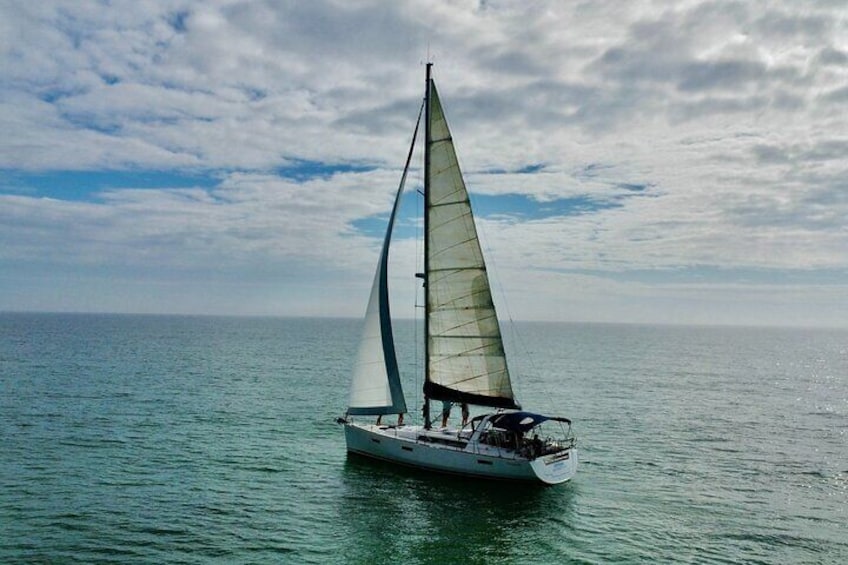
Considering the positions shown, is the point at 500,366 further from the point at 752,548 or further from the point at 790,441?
the point at 790,441

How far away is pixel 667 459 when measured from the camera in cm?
4181

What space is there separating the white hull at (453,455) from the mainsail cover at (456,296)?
2.86 meters

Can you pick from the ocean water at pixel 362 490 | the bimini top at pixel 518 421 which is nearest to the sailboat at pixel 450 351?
the bimini top at pixel 518 421

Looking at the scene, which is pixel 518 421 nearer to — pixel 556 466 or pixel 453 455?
pixel 556 466

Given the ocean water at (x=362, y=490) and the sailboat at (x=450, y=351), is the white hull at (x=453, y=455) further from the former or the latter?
the ocean water at (x=362, y=490)

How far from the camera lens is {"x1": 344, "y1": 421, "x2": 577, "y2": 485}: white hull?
3391 cm

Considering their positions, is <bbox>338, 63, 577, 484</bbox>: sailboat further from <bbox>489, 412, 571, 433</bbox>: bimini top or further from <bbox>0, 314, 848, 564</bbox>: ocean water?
<bbox>0, 314, 848, 564</bbox>: ocean water

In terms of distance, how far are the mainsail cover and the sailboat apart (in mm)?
59

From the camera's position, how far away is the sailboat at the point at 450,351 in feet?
117

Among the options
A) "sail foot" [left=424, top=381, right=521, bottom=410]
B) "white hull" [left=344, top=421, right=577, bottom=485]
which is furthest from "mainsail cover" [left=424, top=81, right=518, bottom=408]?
"white hull" [left=344, top=421, right=577, bottom=485]

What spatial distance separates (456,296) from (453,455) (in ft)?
30.0

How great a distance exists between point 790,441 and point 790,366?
93.1 m

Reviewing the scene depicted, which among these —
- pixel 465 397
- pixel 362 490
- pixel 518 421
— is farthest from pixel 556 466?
pixel 362 490

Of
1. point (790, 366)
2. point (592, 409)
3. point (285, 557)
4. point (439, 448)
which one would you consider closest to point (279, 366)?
point (592, 409)
